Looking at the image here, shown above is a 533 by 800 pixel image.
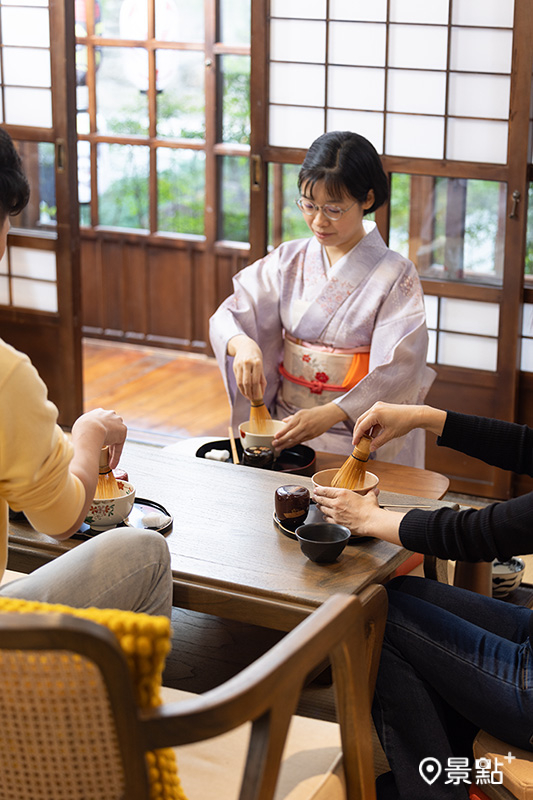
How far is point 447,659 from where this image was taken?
1.92 meters

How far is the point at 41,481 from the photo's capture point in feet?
4.87

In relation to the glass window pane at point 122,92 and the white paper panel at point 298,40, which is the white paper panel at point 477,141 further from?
the glass window pane at point 122,92

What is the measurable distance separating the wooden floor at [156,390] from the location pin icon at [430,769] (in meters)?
2.73

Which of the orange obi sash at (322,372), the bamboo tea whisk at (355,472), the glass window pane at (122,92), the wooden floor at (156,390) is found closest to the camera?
the bamboo tea whisk at (355,472)

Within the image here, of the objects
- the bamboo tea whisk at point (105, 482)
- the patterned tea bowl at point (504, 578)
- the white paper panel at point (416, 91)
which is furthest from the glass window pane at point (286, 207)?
the bamboo tea whisk at point (105, 482)

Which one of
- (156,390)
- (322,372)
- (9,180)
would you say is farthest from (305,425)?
(156,390)

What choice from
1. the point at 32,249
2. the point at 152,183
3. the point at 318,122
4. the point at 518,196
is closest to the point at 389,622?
the point at 518,196

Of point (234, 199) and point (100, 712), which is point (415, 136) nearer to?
point (234, 199)

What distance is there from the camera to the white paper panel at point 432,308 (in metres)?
3.97

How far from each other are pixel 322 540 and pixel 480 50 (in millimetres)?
2417

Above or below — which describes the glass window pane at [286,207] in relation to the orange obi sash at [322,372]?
above

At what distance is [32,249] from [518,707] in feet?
11.3

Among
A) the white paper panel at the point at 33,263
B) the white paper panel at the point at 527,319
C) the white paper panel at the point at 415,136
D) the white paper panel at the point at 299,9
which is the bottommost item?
the white paper panel at the point at 527,319

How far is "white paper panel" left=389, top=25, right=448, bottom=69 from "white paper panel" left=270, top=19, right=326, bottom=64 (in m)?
0.30
